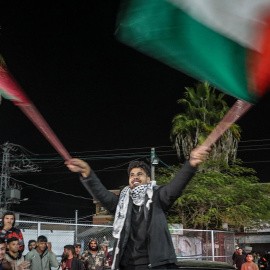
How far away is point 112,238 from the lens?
14.2 meters

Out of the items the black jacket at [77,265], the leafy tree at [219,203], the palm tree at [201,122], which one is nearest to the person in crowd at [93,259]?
the black jacket at [77,265]

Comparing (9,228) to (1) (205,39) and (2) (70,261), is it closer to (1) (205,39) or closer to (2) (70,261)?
(2) (70,261)

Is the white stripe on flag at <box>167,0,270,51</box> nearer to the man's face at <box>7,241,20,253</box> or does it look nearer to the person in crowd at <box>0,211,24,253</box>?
the man's face at <box>7,241,20,253</box>

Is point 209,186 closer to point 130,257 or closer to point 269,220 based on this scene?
point 269,220

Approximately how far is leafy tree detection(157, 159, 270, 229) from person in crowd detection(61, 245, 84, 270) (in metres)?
14.9

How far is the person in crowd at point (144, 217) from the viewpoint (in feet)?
13.2

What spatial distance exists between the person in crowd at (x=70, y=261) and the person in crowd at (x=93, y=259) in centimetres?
25

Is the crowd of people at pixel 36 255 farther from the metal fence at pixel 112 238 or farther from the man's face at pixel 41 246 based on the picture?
the metal fence at pixel 112 238

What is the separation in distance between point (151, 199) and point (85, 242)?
9214 mm

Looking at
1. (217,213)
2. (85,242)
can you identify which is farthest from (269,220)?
(85,242)

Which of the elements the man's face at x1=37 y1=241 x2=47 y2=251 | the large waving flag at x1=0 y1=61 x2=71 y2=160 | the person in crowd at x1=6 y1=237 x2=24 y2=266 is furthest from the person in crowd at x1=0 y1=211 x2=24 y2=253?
the large waving flag at x1=0 y1=61 x2=71 y2=160

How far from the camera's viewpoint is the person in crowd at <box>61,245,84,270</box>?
374 inches

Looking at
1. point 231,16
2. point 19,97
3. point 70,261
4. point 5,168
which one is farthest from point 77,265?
point 5,168

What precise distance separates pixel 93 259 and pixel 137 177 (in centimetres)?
595
